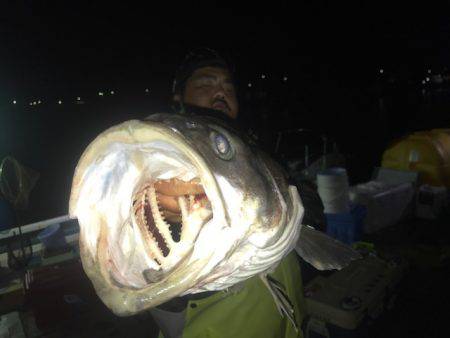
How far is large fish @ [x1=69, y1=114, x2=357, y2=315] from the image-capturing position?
113cm

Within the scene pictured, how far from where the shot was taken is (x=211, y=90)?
286cm

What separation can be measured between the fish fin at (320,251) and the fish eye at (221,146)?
2.88ft

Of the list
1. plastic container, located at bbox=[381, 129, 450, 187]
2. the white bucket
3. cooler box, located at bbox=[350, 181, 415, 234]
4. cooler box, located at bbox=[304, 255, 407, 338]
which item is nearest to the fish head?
cooler box, located at bbox=[304, 255, 407, 338]

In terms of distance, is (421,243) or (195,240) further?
(421,243)

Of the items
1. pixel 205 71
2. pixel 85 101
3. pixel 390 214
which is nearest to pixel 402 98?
pixel 390 214

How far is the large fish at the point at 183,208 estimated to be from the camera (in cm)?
113

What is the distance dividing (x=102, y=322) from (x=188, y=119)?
4002 millimetres

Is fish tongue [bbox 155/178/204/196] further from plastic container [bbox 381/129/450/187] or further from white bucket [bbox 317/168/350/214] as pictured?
plastic container [bbox 381/129/450/187]

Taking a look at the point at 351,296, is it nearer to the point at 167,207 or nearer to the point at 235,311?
the point at 235,311

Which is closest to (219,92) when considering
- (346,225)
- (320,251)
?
(320,251)

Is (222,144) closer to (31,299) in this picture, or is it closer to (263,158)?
(263,158)

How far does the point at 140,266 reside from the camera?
1.38 metres

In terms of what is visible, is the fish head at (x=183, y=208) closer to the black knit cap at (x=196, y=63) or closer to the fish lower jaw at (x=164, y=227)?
the fish lower jaw at (x=164, y=227)

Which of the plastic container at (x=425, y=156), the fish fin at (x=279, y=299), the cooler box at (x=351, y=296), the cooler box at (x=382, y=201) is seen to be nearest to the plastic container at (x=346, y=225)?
the cooler box at (x=382, y=201)
